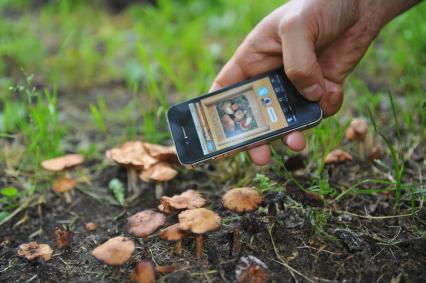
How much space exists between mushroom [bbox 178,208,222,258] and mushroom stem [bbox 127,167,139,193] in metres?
0.80

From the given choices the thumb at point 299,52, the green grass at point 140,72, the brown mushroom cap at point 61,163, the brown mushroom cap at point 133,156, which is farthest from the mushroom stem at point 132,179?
the thumb at point 299,52

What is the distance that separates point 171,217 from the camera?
2.38 meters

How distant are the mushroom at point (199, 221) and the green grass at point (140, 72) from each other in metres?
0.65

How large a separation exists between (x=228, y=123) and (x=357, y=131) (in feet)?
2.86

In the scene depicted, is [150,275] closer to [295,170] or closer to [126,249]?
[126,249]

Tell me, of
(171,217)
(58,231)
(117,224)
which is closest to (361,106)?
(171,217)

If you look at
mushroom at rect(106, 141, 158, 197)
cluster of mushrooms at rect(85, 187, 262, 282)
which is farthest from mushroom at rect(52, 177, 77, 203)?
cluster of mushrooms at rect(85, 187, 262, 282)

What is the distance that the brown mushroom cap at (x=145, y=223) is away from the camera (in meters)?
1.92

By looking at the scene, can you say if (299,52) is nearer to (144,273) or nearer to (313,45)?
(313,45)

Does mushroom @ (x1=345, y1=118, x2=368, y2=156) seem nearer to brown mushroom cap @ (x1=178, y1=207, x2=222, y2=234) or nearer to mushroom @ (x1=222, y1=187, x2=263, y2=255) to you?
mushroom @ (x1=222, y1=187, x2=263, y2=255)

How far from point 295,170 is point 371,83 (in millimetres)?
1696

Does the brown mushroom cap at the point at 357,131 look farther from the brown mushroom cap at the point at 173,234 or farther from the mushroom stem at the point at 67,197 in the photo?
the mushroom stem at the point at 67,197

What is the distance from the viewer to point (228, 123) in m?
2.46

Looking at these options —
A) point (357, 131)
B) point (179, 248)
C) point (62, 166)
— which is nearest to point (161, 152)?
point (62, 166)
